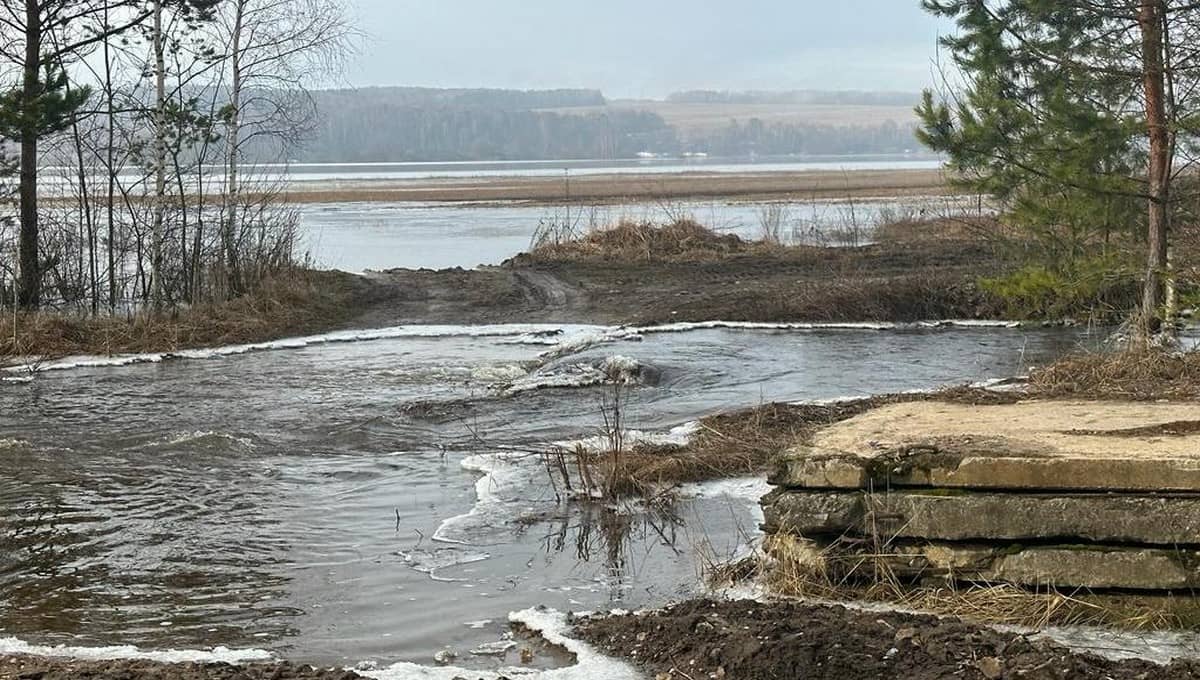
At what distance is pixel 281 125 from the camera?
22.1 meters

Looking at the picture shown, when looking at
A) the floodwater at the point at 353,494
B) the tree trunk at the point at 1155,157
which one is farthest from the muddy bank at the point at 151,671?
the tree trunk at the point at 1155,157

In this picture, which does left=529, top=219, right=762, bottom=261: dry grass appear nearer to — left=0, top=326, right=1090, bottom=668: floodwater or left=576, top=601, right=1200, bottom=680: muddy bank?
left=0, top=326, right=1090, bottom=668: floodwater

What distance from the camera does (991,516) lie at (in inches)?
239

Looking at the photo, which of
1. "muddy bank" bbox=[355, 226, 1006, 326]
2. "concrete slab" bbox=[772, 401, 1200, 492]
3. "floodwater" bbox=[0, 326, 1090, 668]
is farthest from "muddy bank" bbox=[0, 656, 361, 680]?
"muddy bank" bbox=[355, 226, 1006, 326]

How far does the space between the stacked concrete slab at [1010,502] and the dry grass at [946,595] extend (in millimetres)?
44

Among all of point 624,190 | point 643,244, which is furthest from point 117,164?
point 624,190

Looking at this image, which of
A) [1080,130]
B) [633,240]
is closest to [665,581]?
[1080,130]

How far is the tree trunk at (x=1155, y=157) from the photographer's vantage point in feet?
41.0

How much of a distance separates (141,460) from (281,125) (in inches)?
494

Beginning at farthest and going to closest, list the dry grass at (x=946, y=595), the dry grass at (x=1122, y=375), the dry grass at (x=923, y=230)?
the dry grass at (x=923, y=230) → the dry grass at (x=1122, y=375) → the dry grass at (x=946, y=595)

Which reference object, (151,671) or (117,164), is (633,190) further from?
(151,671)

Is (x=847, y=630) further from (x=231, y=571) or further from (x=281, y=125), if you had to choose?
(x=281, y=125)

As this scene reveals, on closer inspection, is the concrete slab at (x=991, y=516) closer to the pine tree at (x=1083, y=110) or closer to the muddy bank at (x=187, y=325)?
the pine tree at (x=1083, y=110)

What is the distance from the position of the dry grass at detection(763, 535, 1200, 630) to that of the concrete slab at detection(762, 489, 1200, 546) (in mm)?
121
